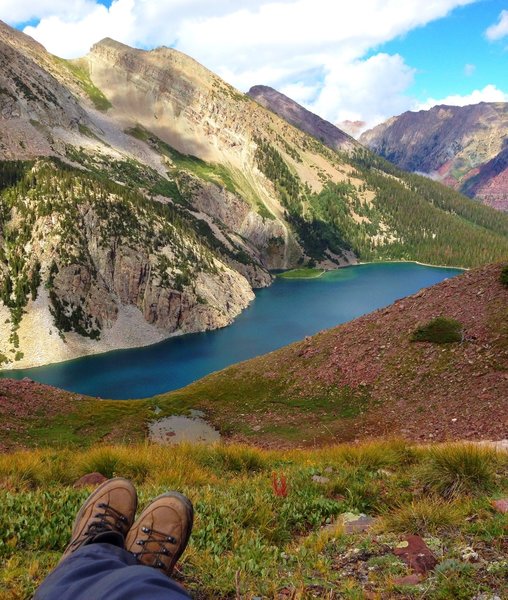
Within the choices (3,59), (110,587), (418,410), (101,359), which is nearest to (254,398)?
(418,410)

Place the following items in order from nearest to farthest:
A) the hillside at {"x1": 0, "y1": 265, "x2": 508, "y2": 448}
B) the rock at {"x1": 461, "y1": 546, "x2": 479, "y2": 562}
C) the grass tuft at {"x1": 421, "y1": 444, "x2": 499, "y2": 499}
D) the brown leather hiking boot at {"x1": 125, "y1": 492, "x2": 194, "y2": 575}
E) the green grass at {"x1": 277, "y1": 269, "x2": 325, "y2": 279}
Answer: the brown leather hiking boot at {"x1": 125, "y1": 492, "x2": 194, "y2": 575} → the rock at {"x1": 461, "y1": 546, "x2": 479, "y2": 562} → the grass tuft at {"x1": 421, "y1": 444, "x2": 499, "y2": 499} → the hillside at {"x1": 0, "y1": 265, "x2": 508, "y2": 448} → the green grass at {"x1": 277, "y1": 269, "x2": 325, "y2": 279}

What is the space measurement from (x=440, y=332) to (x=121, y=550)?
90.8 ft

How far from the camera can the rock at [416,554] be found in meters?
4.85

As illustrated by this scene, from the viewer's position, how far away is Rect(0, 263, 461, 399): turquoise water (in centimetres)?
7838

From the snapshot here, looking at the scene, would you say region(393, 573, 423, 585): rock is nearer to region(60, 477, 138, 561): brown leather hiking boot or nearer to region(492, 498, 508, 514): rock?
region(492, 498, 508, 514): rock

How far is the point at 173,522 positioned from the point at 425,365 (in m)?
25.4

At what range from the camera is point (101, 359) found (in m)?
92.3

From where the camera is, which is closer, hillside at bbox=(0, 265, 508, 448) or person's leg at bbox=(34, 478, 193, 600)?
person's leg at bbox=(34, 478, 193, 600)

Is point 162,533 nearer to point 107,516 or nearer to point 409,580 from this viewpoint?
point 107,516

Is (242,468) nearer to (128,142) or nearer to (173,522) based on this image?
(173,522)

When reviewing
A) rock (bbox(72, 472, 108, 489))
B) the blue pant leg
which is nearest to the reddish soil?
rock (bbox(72, 472, 108, 489))

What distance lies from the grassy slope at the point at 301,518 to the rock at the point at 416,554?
0.13 metres

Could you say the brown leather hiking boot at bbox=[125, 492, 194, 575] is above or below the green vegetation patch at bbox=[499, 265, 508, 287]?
below

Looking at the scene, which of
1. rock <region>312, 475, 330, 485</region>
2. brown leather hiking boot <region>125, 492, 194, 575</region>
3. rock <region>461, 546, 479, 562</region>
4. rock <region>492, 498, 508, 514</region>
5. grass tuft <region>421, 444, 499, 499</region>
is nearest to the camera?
brown leather hiking boot <region>125, 492, 194, 575</region>
